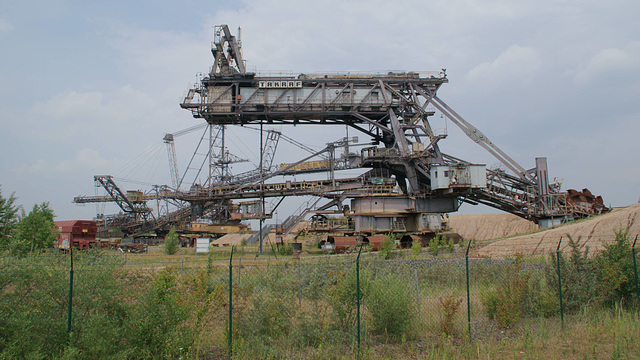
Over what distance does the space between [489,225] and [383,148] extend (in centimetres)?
2477

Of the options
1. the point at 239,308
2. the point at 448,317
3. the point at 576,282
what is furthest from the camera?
the point at 576,282

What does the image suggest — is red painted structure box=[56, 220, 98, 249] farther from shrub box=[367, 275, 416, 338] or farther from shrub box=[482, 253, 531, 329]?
shrub box=[482, 253, 531, 329]

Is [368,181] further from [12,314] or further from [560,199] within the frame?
[12,314]

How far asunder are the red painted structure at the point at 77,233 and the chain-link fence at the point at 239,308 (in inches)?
895

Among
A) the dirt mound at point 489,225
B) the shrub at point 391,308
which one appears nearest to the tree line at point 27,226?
the shrub at point 391,308

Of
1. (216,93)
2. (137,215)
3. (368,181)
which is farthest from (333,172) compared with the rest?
(137,215)

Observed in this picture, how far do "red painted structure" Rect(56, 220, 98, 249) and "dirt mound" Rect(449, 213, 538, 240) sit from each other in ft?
126

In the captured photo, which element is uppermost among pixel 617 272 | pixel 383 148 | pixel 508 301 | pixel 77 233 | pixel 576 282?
pixel 383 148

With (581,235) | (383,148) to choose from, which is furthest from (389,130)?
(581,235)

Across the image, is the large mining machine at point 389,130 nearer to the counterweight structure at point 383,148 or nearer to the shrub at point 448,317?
the counterweight structure at point 383,148

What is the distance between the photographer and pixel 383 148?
3556cm

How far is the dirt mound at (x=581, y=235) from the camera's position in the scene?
20312mm

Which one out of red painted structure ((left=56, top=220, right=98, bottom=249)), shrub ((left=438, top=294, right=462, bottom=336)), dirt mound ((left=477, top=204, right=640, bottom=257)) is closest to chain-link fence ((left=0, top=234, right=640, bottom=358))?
shrub ((left=438, top=294, right=462, bottom=336))

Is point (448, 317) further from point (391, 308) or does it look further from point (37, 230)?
point (37, 230)
